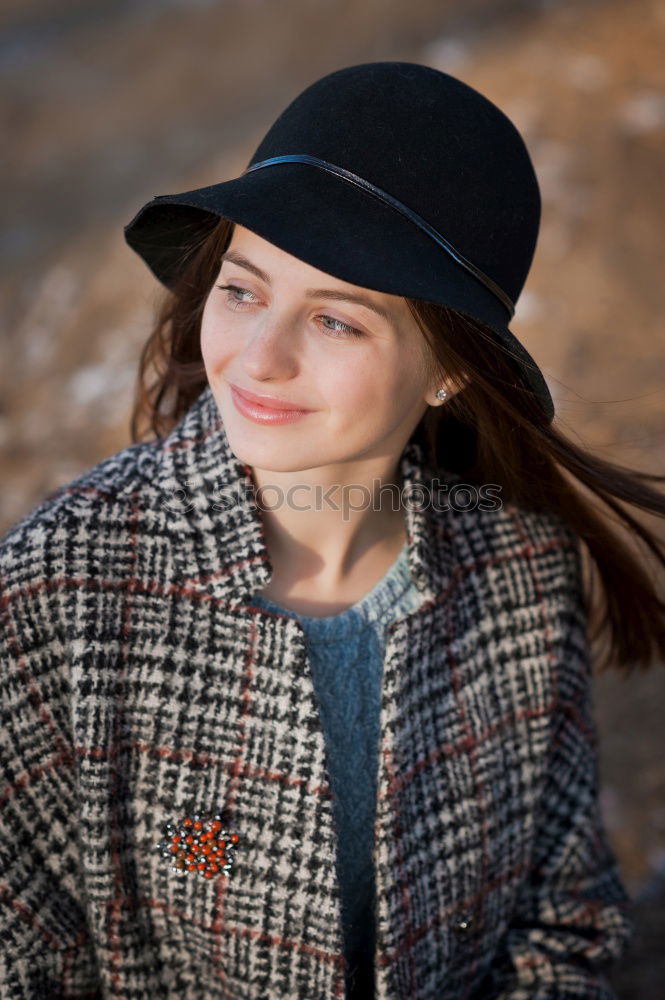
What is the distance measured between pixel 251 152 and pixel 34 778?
4.75 m

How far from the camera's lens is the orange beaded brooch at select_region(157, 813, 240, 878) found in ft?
5.46

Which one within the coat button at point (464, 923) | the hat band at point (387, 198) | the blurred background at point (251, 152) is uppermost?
the blurred background at point (251, 152)

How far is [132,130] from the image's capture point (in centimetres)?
662

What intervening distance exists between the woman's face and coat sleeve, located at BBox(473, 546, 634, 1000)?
70 cm

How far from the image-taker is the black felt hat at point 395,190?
4.69 feet

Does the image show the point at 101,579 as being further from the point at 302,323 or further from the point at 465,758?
the point at 465,758

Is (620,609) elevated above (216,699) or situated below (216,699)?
above

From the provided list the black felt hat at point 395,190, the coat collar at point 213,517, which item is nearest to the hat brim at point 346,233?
the black felt hat at point 395,190

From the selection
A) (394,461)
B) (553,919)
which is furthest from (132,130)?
(553,919)

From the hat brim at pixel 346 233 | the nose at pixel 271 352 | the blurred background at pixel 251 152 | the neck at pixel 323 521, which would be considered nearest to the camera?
the hat brim at pixel 346 233

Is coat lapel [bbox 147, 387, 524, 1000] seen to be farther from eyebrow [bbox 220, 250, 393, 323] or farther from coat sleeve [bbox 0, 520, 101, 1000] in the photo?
eyebrow [bbox 220, 250, 393, 323]

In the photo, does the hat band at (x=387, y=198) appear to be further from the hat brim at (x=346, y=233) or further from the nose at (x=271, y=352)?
the nose at (x=271, y=352)

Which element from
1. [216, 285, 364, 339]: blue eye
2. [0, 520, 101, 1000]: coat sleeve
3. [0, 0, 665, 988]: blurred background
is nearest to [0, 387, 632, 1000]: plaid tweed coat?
[0, 520, 101, 1000]: coat sleeve

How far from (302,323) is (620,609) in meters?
1.06
